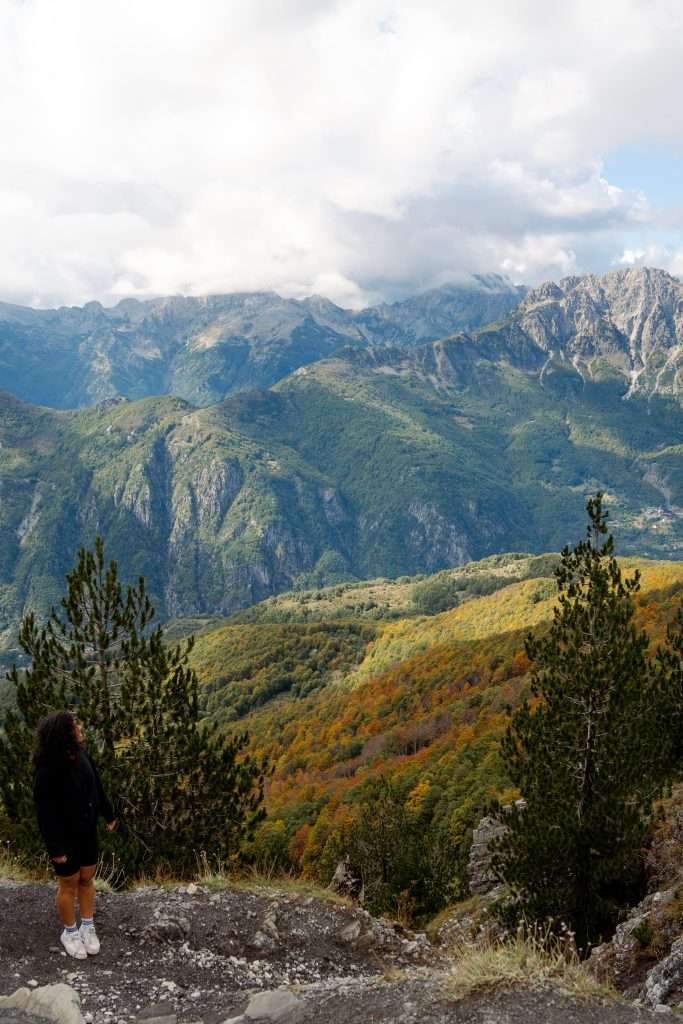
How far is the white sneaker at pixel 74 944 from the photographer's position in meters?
10.5

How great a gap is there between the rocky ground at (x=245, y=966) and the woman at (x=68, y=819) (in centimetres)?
52

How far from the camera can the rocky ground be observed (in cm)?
763

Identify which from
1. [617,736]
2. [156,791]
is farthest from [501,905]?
[156,791]

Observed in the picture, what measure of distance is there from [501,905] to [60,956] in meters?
15.6

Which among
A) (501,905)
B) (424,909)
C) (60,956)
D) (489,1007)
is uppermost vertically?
(489,1007)

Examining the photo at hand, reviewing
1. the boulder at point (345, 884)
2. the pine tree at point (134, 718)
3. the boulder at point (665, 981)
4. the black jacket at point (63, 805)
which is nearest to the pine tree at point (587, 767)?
the boulder at point (345, 884)

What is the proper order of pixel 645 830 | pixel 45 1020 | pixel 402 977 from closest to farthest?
pixel 45 1020, pixel 402 977, pixel 645 830

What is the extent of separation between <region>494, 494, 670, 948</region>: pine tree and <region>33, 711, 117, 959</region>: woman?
14.3 meters

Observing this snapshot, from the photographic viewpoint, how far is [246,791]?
22484 mm

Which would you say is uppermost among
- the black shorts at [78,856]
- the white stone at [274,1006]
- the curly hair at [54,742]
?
the curly hair at [54,742]

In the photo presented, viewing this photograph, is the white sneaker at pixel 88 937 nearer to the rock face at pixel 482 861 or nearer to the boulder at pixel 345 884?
the boulder at pixel 345 884

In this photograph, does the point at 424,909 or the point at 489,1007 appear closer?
the point at 489,1007

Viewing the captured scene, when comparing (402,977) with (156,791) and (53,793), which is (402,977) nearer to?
(53,793)

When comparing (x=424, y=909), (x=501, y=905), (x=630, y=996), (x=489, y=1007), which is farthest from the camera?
(x=424, y=909)
